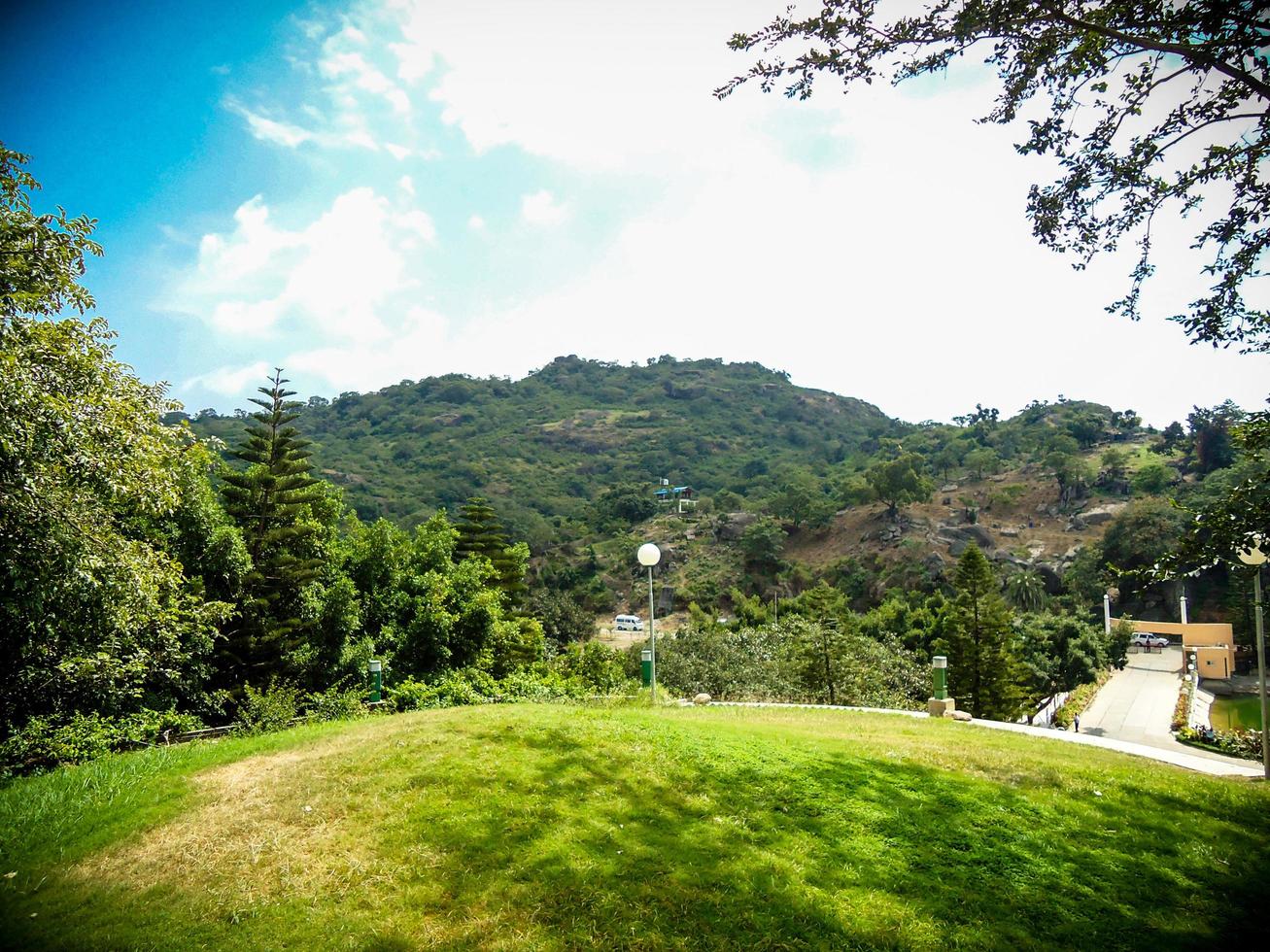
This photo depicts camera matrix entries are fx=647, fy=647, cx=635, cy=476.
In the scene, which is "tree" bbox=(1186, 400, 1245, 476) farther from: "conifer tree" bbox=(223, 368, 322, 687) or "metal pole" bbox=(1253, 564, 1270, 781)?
"conifer tree" bbox=(223, 368, 322, 687)

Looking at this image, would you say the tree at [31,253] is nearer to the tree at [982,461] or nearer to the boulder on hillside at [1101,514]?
the boulder on hillside at [1101,514]

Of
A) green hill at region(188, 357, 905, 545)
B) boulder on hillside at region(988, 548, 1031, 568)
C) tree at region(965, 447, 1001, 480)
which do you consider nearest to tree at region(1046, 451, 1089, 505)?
tree at region(965, 447, 1001, 480)

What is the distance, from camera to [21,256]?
5.85 meters

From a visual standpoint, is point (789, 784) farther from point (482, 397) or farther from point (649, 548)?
point (482, 397)

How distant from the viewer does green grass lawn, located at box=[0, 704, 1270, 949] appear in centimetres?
374

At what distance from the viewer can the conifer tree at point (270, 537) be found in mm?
15055

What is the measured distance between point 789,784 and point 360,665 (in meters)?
12.8

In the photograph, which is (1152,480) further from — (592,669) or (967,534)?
(592,669)

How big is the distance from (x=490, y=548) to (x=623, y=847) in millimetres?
23280

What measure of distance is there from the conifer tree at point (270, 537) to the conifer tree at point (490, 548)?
28.9 feet

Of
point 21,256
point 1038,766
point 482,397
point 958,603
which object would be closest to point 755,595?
point 958,603

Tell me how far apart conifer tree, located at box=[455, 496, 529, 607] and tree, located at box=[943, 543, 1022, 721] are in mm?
16316

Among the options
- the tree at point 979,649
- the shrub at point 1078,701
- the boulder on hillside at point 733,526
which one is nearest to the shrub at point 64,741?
the tree at point 979,649

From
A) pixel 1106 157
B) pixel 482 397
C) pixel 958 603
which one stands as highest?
pixel 482 397
